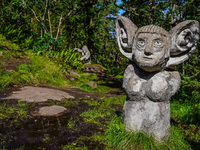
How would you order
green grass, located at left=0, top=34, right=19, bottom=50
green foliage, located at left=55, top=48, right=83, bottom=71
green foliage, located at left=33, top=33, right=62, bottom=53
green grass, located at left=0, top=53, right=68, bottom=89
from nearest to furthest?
green grass, located at left=0, top=53, right=68, bottom=89 → green grass, located at left=0, top=34, right=19, bottom=50 → green foliage, located at left=33, top=33, right=62, bottom=53 → green foliage, located at left=55, top=48, right=83, bottom=71

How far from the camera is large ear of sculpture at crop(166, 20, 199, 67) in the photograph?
2873mm

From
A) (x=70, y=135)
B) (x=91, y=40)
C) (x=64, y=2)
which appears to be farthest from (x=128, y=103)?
(x=91, y=40)

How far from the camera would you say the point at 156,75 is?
9.96 feet

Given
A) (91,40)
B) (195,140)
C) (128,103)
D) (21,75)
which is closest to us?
(128,103)

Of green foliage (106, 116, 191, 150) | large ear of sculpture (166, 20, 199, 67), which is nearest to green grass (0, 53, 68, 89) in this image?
green foliage (106, 116, 191, 150)

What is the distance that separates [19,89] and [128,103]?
3.89m

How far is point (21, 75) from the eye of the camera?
6.45m

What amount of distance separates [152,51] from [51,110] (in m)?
2.80

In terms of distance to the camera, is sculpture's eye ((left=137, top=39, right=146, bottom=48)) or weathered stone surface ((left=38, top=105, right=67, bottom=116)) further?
weathered stone surface ((left=38, top=105, right=67, bottom=116))

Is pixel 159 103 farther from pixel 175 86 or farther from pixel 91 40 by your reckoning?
pixel 91 40

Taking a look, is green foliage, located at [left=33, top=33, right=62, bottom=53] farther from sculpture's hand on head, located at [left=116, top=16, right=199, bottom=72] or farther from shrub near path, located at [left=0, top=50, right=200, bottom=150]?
sculpture's hand on head, located at [left=116, top=16, right=199, bottom=72]

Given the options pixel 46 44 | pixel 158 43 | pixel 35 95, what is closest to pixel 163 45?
pixel 158 43

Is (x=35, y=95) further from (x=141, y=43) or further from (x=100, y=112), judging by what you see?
(x=141, y=43)

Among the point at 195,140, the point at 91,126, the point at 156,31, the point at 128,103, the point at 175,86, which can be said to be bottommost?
the point at 195,140
